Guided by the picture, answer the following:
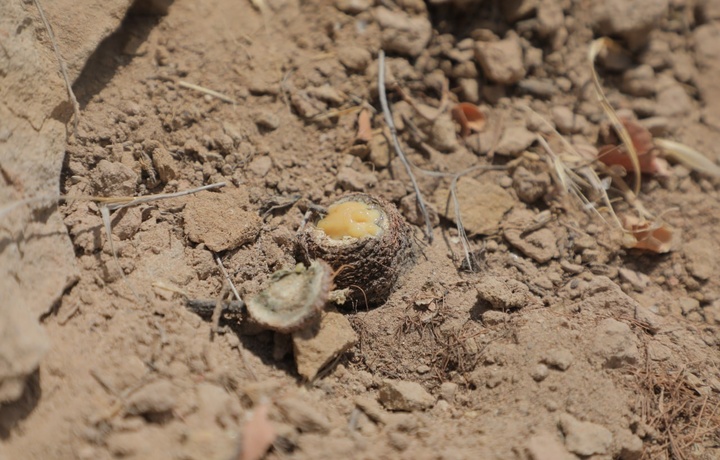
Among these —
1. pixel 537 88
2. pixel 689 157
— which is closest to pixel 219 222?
pixel 537 88

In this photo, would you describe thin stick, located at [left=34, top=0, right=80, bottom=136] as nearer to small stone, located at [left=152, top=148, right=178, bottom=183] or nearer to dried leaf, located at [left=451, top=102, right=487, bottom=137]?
small stone, located at [left=152, top=148, right=178, bottom=183]

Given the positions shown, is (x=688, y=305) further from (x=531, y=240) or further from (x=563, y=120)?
(x=563, y=120)

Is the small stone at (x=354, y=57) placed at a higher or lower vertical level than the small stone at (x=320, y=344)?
higher

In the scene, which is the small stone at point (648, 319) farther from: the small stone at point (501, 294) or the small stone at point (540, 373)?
the small stone at point (540, 373)

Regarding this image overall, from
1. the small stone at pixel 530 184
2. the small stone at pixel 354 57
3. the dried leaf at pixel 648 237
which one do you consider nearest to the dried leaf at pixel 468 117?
the small stone at pixel 530 184

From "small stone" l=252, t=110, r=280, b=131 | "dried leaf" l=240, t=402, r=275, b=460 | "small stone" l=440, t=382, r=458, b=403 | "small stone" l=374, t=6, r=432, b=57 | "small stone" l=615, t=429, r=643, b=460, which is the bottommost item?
"small stone" l=440, t=382, r=458, b=403

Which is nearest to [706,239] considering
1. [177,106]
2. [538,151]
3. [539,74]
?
[538,151]

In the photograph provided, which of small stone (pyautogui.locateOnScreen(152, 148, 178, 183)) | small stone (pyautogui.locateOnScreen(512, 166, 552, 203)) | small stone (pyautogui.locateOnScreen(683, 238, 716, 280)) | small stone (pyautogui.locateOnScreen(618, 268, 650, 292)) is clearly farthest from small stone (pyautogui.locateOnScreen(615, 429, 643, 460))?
small stone (pyautogui.locateOnScreen(152, 148, 178, 183))
